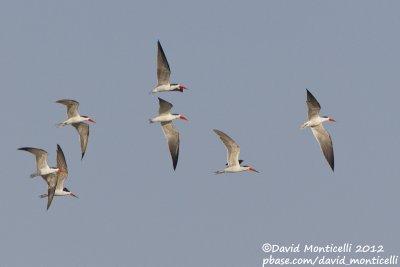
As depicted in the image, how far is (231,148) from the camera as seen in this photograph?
53.0 m

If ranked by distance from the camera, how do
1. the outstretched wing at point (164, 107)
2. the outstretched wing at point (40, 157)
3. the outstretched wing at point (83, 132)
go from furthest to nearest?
the outstretched wing at point (83, 132) < the outstretched wing at point (164, 107) < the outstretched wing at point (40, 157)

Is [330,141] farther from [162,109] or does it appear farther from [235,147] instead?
[162,109]

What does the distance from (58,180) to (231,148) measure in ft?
31.7

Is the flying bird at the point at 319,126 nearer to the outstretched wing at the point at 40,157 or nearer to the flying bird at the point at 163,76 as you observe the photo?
the flying bird at the point at 163,76

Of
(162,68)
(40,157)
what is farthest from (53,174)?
(162,68)

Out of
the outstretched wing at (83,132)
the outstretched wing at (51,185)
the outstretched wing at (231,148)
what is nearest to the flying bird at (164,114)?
the outstretched wing at (231,148)

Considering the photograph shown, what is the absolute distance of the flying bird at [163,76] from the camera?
5178 centimetres

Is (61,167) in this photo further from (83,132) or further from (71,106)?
(71,106)

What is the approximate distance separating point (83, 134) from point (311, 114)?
39.7 ft

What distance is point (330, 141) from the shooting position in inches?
2147

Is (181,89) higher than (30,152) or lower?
higher

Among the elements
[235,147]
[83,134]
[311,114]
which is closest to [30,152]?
[83,134]

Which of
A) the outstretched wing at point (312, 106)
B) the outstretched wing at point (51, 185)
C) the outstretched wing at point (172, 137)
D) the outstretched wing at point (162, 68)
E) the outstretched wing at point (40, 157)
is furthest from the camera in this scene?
the outstretched wing at point (172, 137)

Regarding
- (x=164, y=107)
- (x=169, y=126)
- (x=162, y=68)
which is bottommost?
(x=169, y=126)
